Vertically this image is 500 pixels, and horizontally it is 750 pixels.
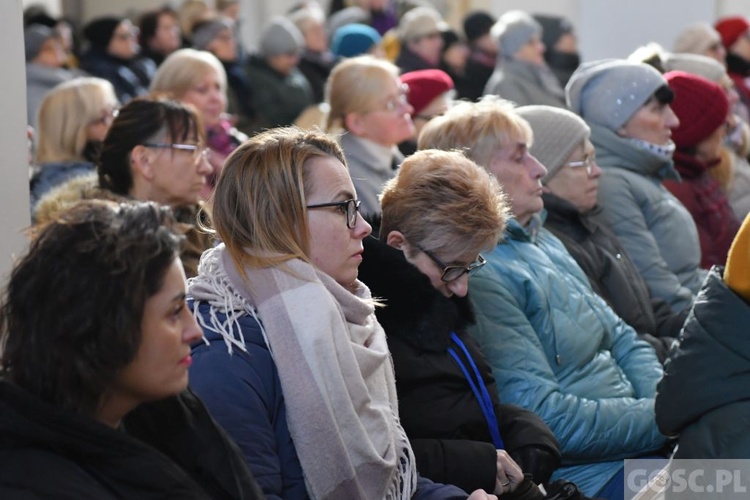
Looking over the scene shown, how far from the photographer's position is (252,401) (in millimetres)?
2512

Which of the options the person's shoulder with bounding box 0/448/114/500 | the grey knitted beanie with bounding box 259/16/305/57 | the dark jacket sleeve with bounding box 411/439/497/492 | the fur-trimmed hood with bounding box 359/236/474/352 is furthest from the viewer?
the grey knitted beanie with bounding box 259/16/305/57

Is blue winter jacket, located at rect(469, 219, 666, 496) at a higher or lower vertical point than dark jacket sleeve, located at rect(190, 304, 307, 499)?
lower

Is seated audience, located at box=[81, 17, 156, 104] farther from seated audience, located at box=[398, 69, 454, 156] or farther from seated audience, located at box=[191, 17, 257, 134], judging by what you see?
seated audience, located at box=[398, 69, 454, 156]

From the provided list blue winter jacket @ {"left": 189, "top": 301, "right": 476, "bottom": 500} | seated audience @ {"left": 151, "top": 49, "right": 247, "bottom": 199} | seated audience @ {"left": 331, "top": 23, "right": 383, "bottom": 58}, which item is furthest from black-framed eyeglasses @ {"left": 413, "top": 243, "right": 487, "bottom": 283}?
seated audience @ {"left": 331, "top": 23, "right": 383, "bottom": 58}

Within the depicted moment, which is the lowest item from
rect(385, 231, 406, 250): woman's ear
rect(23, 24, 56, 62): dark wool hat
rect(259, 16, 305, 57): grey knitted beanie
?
rect(259, 16, 305, 57): grey knitted beanie

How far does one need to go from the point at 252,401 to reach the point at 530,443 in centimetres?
102

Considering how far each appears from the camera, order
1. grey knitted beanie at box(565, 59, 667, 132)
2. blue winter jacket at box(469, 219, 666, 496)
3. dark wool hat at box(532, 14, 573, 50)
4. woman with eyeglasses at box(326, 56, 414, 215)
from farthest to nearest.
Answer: dark wool hat at box(532, 14, 573, 50) < woman with eyeglasses at box(326, 56, 414, 215) < grey knitted beanie at box(565, 59, 667, 132) < blue winter jacket at box(469, 219, 666, 496)

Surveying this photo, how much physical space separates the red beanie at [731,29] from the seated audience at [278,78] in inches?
144

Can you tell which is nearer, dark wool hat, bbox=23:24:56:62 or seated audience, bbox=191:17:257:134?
dark wool hat, bbox=23:24:56:62

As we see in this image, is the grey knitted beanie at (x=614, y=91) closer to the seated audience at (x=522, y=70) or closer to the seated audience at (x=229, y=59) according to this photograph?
the seated audience at (x=522, y=70)

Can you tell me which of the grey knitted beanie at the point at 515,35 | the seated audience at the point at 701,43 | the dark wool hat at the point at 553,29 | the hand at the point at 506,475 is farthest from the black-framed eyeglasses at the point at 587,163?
the dark wool hat at the point at 553,29

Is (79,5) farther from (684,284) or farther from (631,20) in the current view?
(684,284)

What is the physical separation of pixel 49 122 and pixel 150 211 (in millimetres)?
3610

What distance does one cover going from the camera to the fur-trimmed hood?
10.2 ft
